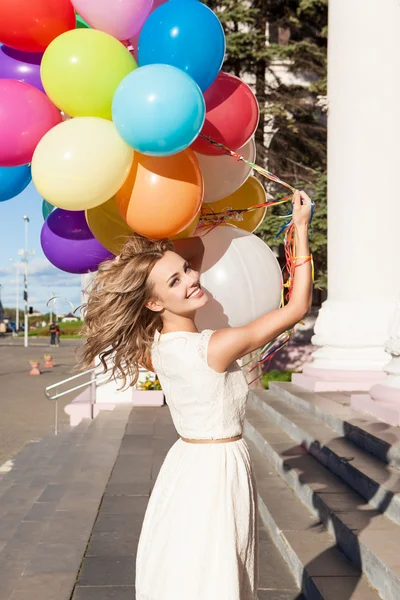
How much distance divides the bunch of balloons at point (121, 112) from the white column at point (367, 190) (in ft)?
21.8

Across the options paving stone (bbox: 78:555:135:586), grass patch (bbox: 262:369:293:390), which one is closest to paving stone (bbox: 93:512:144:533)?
paving stone (bbox: 78:555:135:586)

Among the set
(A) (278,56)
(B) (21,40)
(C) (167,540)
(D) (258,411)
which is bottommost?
(D) (258,411)

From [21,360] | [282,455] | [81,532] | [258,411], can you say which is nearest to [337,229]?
[258,411]

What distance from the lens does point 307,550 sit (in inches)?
180

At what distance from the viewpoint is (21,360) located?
2981 cm

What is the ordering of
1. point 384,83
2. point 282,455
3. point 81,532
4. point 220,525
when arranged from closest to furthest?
point 220,525 → point 81,532 → point 282,455 → point 384,83

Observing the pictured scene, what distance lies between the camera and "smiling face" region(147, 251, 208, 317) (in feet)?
8.66

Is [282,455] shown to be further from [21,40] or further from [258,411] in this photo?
[21,40]

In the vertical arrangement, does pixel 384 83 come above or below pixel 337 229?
above

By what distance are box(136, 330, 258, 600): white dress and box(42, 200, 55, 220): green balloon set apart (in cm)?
127

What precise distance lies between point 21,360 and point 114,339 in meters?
A: 28.1

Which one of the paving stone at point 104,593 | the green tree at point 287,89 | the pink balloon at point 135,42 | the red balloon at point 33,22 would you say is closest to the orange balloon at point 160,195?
the pink balloon at point 135,42

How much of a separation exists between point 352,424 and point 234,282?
393 centimetres

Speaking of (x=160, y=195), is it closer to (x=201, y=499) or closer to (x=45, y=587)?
(x=201, y=499)
